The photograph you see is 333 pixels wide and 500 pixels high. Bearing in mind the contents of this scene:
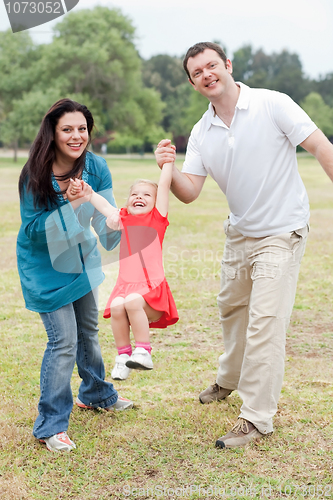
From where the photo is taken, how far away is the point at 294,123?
3.40 meters

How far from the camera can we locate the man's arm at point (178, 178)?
3441 mm

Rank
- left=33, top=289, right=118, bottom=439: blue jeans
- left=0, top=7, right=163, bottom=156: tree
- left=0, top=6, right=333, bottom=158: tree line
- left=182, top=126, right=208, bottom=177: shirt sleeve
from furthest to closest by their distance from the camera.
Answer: left=0, top=7, right=163, bottom=156: tree < left=0, top=6, right=333, bottom=158: tree line < left=182, top=126, right=208, bottom=177: shirt sleeve < left=33, top=289, right=118, bottom=439: blue jeans

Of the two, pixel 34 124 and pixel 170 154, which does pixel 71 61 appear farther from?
pixel 170 154

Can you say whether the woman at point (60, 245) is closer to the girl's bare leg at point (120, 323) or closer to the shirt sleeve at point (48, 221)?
the shirt sleeve at point (48, 221)

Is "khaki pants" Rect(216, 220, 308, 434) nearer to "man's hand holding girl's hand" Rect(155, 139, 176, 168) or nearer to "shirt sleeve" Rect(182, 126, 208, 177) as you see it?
"shirt sleeve" Rect(182, 126, 208, 177)

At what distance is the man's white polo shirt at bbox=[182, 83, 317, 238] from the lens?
3490 millimetres

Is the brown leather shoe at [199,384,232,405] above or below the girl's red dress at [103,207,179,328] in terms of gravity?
below

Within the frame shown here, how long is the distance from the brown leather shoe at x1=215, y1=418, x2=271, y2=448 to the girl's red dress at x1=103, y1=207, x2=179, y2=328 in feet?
3.11

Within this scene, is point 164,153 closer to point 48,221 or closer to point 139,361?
→ point 48,221

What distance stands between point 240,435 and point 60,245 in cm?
166

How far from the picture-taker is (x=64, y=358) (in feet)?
11.4

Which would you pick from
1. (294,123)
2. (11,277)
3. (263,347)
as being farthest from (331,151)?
(11,277)

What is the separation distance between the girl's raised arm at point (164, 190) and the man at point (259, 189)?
0.19 feet

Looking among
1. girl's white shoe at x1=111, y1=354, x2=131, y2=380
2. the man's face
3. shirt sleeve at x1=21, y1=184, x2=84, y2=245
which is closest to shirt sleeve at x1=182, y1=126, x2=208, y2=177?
the man's face
